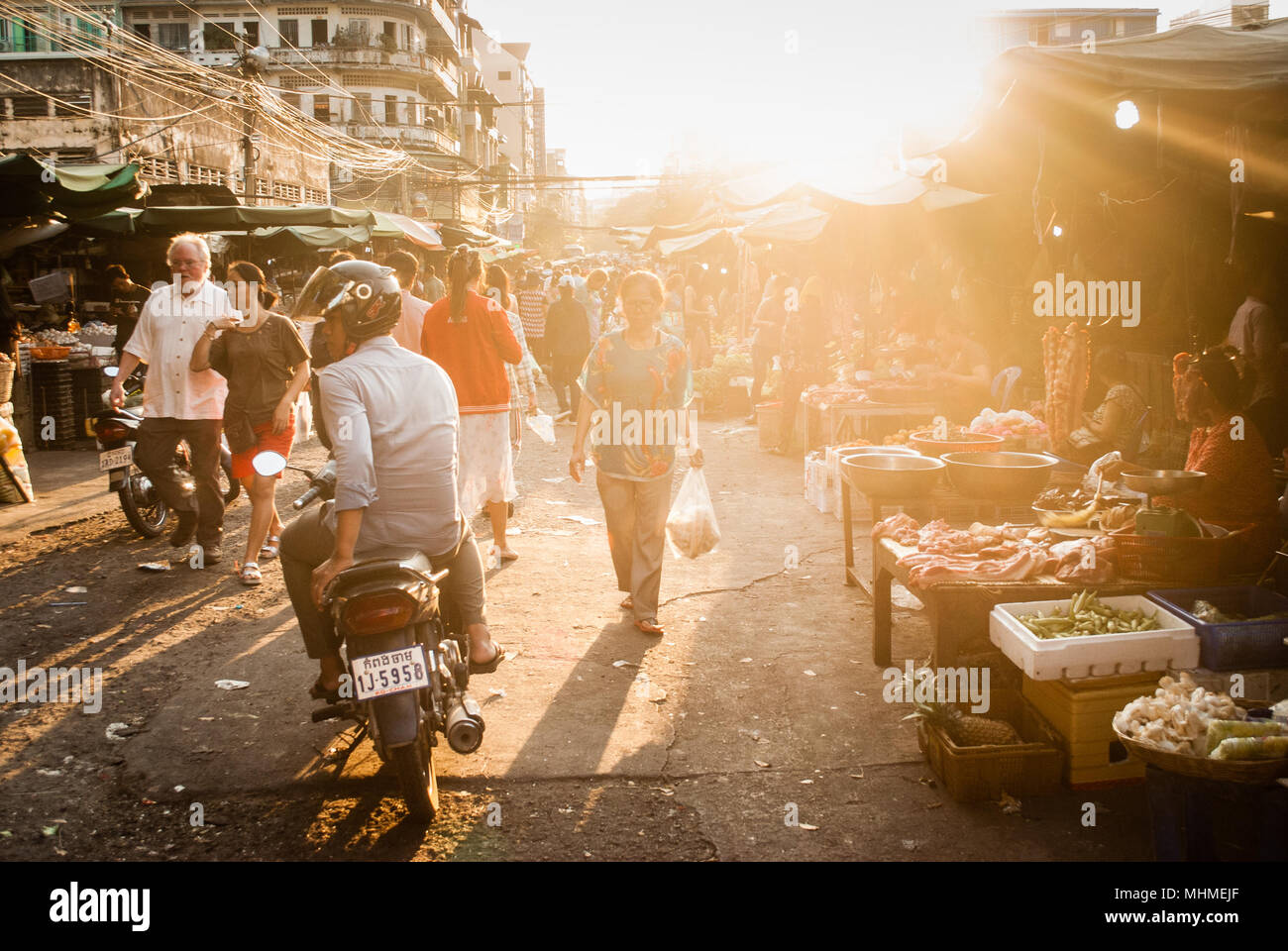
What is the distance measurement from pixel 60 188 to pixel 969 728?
459 inches

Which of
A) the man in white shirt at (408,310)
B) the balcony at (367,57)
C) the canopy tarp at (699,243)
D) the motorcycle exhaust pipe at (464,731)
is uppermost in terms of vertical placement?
the balcony at (367,57)

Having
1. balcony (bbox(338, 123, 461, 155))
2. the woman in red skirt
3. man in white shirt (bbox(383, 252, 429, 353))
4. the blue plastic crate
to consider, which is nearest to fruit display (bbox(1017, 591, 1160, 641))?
the blue plastic crate

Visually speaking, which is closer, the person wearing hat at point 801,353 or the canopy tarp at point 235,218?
the person wearing hat at point 801,353

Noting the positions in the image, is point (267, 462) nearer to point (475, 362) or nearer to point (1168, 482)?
point (475, 362)

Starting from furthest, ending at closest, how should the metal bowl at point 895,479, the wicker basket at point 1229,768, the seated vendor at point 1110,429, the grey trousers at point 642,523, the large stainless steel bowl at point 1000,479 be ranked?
the seated vendor at point 1110,429 → the grey trousers at point 642,523 → the metal bowl at point 895,479 → the large stainless steel bowl at point 1000,479 → the wicker basket at point 1229,768

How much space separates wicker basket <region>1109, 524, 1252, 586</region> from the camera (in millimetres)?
4457

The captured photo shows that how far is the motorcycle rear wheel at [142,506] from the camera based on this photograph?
26.8ft

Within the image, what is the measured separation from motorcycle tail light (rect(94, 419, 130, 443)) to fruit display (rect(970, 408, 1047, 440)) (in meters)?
6.93

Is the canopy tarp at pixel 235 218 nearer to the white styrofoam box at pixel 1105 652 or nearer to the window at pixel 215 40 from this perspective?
the white styrofoam box at pixel 1105 652

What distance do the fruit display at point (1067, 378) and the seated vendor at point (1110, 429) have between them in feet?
0.35

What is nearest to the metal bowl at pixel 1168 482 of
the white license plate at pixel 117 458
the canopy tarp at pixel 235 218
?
the white license plate at pixel 117 458

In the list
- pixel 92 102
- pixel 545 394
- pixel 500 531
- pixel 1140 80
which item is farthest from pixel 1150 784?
pixel 92 102

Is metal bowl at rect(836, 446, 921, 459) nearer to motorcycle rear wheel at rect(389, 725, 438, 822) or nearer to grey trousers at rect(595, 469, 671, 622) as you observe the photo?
Result: grey trousers at rect(595, 469, 671, 622)
